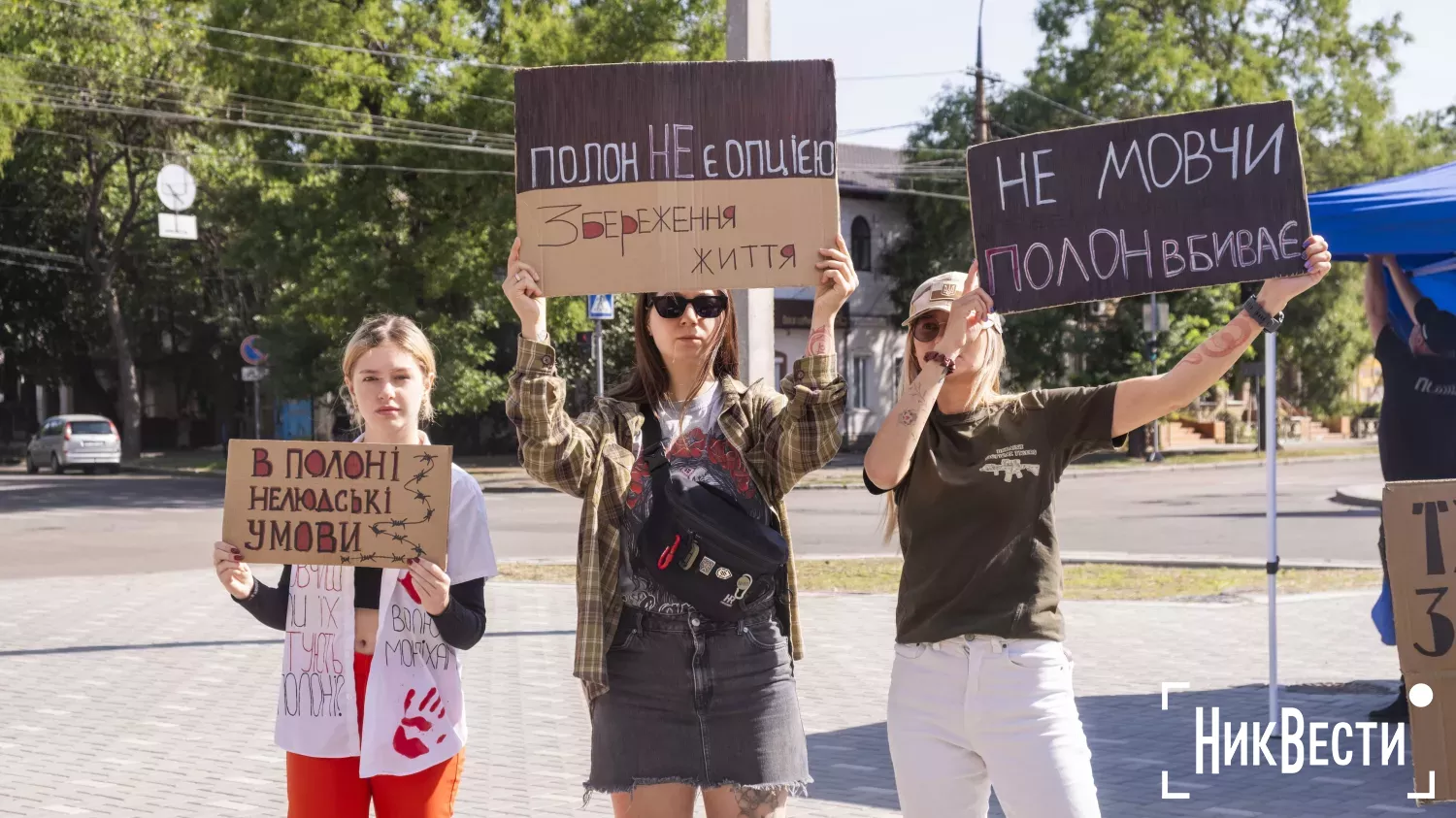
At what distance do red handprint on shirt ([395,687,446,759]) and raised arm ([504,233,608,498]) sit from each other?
0.58 metres

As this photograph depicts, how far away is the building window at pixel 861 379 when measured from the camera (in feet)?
161

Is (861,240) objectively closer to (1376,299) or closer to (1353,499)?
(1353,499)

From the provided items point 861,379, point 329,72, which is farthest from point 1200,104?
point 329,72

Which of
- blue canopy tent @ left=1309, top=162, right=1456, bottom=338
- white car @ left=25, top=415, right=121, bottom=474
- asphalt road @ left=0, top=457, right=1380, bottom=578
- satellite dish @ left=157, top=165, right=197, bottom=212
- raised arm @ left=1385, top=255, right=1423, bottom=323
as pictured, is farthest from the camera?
white car @ left=25, top=415, right=121, bottom=474

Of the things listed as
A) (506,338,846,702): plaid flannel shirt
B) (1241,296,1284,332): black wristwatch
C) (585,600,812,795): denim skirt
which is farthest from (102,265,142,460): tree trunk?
(1241,296,1284,332): black wristwatch

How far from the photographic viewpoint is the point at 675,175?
12.4ft

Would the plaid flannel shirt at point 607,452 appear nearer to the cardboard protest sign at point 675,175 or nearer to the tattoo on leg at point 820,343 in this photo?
the tattoo on leg at point 820,343

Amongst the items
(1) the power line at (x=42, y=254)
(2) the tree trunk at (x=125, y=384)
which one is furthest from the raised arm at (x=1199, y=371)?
(1) the power line at (x=42, y=254)

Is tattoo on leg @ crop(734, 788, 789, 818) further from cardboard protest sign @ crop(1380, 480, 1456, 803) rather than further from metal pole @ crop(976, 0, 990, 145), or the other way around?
metal pole @ crop(976, 0, 990, 145)

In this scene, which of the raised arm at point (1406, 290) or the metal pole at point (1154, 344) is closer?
the raised arm at point (1406, 290)

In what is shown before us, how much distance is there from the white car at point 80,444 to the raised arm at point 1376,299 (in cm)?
3707

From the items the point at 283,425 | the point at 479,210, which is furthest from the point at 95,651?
the point at 283,425

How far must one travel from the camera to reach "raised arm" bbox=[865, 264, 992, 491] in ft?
11.4

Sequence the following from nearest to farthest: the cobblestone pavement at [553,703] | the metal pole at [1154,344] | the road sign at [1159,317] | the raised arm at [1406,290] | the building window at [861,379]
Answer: the cobblestone pavement at [553,703] → the raised arm at [1406,290] → the road sign at [1159,317] → the metal pole at [1154,344] → the building window at [861,379]
